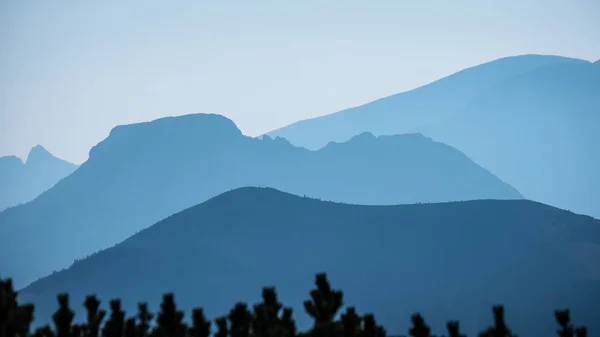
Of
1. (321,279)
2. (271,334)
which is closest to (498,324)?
(321,279)

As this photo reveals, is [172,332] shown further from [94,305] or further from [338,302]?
[338,302]

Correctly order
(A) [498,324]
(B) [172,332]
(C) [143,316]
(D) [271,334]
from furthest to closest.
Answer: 1. (C) [143,316]
2. (D) [271,334]
3. (B) [172,332]
4. (A) [498,324]

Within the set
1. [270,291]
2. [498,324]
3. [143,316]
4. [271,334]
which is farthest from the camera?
[143,316]

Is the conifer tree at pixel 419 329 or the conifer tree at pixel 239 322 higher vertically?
the conifer tree at pixel 239 322

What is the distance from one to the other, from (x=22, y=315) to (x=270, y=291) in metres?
13.2

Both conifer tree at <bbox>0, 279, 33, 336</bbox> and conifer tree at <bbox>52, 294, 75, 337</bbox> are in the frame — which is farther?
conifer tree at <bbox>52, 294, 75, 337</bbox>

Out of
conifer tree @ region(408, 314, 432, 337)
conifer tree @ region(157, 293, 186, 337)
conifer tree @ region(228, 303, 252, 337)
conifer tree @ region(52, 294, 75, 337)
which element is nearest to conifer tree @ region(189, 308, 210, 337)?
conifer tree @ region(157, 293, 186, 337)

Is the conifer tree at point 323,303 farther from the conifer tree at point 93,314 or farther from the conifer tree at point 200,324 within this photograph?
the conifer tree at point 93,314

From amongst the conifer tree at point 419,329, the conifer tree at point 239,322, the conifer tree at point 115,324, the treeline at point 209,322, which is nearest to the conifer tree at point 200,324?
the treeline at point 209,322

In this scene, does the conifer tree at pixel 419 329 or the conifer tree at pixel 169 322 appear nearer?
the conifer tree at pixel 419 329

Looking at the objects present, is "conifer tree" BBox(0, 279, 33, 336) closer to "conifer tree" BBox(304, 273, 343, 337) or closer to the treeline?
the treeline

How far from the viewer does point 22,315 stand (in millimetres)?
35188

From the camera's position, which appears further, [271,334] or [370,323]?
[271,334]

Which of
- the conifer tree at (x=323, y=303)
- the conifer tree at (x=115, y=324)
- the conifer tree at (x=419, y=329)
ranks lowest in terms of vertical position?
the conifer tree at (x=419, y=329)
